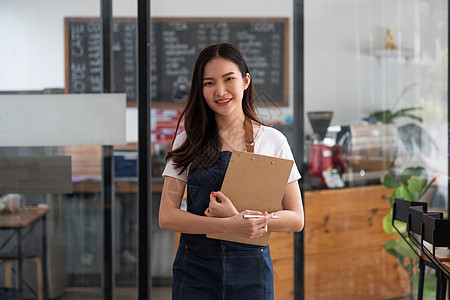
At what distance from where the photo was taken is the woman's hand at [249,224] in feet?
5.10

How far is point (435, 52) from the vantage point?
3033 millimetres

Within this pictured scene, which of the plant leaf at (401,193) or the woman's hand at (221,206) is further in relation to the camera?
the plant leaf at (401,193)

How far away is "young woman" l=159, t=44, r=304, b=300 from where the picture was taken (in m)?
1.66

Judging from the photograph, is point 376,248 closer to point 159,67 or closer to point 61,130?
point 159,67

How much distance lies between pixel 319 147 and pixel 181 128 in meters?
0.78

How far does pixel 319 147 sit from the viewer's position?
9.56ft

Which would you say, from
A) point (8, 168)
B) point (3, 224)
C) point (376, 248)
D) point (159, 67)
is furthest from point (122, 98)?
point (376, 248)

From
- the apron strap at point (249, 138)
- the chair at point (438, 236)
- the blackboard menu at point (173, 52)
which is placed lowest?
the chair at point (438, 236)

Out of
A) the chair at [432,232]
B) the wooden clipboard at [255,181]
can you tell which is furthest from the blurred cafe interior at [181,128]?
the wooden clipboard at [255,181]

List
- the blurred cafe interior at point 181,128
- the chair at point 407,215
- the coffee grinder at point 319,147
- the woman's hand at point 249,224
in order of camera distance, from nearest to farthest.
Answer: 1. the woman's hand at point 249,224
2. the chair at point 407,215
3. the blurred cafe interior at point 181,128
4. the coffee grinder at point 319,147

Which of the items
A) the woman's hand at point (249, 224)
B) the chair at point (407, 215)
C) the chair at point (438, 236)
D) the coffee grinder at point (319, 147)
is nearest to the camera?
the woman's hand at point (249, 224)

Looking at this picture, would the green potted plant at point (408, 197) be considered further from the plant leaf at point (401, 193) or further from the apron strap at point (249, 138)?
the apron strap at point (249, 138)

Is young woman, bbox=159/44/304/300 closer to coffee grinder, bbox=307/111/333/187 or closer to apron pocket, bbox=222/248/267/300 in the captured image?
apron pocket, bbox=222/248/267/300

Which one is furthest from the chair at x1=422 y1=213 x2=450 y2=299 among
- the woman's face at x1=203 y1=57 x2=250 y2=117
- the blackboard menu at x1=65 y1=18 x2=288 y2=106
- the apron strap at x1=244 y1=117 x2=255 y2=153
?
the blackboard menu at x1=65 y1=18 x2=288 y2=106
